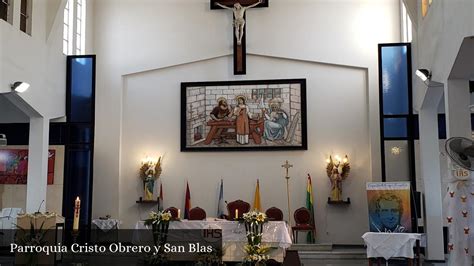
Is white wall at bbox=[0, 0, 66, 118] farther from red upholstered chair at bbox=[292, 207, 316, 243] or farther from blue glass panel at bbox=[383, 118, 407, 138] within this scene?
blue glass panel at bbox=[383, 118, 407, 138]

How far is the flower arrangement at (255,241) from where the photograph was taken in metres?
7.10

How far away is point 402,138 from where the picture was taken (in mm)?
11102

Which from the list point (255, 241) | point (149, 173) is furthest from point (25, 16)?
point (255, 241)

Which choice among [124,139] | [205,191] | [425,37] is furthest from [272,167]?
[425,37]

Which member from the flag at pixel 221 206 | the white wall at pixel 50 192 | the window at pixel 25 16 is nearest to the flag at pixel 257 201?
the flag at pixel 221 206

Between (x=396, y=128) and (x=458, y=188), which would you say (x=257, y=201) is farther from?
(x=458, y=188)

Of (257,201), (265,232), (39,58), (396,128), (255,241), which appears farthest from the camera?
(257,201)

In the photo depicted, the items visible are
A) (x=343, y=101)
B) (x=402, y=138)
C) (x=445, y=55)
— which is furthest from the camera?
(x=343, y=101)

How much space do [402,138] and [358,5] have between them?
321 cm

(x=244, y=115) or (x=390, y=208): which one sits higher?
(x=244, y=115)

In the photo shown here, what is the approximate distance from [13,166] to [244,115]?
5441 mm

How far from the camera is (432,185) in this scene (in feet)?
32.2

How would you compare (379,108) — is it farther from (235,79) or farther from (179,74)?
(179,74)

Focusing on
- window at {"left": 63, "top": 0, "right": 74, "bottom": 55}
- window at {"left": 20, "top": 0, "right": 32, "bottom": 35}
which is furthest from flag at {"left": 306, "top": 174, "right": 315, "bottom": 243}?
window at {"left": 20, "top": 0, "right": 32, "bottom": 35}
